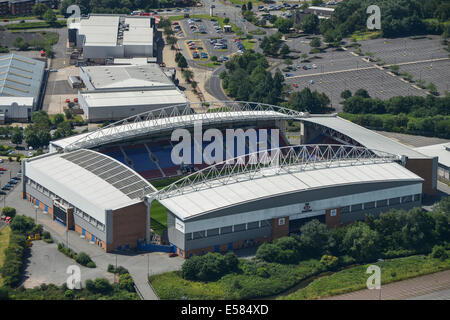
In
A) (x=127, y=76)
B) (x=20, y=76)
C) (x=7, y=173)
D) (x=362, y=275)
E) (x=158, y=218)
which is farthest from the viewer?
(x=20, y=76)

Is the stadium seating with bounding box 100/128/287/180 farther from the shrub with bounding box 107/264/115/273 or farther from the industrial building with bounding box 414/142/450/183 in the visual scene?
the shrub with bounding box 107/264/115/273

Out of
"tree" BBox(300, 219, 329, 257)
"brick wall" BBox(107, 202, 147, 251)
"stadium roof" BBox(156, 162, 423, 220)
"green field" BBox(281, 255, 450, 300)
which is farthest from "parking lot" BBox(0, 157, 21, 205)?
A: "green field" BBox(281, 255, 450, 300)

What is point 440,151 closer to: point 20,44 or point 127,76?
point 127,76

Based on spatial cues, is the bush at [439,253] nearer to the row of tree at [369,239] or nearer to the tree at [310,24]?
the row of tree at [369,239]

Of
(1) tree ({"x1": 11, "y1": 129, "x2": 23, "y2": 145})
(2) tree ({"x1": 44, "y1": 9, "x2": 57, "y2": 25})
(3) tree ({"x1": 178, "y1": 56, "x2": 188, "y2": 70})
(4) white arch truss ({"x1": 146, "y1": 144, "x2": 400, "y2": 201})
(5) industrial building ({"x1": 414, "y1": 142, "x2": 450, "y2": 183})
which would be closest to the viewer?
(4) white arch truss ({"x1": 146, "y1": 144, "x2": 400, "y2": 201})

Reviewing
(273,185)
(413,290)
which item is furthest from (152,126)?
(413,290)

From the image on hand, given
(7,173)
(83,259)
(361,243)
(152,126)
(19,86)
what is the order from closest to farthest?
(83,259)
(361,243)
(152,126)
(7,173)
(19,86)

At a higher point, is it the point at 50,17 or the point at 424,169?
the point at 50,17

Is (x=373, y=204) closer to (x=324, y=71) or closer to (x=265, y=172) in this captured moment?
(x=265, y=172)
